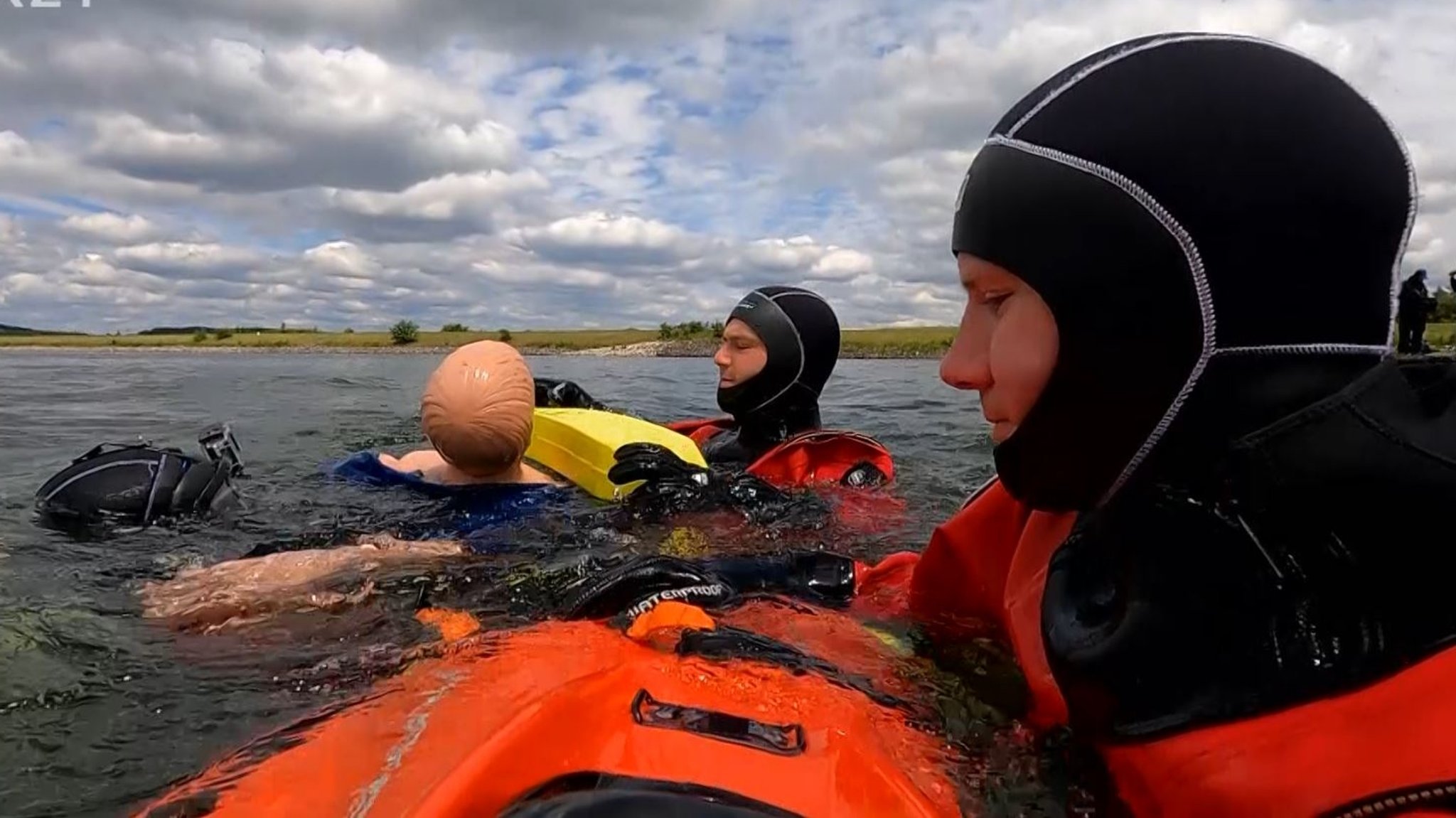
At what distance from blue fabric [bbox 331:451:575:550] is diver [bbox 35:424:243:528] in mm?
923

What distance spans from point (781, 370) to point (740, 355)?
0.32 meters

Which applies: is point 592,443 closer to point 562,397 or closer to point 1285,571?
point 562,397

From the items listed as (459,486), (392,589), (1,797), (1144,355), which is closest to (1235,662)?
(1144,355)

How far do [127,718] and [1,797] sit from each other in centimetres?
46

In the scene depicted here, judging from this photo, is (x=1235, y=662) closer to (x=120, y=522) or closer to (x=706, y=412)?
(x=120, y=522)

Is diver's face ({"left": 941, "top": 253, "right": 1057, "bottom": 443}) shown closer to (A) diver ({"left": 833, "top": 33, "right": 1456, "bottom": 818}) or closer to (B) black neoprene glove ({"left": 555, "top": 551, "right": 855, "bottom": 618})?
(A) diver ({"left": 833, "top": 33, "right": 1456, "bottom": 818})

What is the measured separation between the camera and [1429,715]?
138cm

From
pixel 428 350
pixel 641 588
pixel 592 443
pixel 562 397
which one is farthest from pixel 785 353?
pixel 428 350

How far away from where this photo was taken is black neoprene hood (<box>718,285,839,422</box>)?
277 inches

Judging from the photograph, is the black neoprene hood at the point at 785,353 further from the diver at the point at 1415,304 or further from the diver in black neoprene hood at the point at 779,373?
the diver at the point at 1415,304

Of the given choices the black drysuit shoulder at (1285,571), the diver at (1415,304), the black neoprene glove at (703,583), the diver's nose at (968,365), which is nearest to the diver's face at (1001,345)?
the diver's nose at (968,365)

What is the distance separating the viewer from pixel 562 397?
27.4 ft

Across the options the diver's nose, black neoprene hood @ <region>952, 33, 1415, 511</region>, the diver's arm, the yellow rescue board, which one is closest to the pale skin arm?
the yellow rescue board

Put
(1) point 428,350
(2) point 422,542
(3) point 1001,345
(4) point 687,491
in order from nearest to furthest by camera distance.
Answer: (3) point 1001,345
(2) point 422,542
(4) point 687,491
(1) point 428,350
